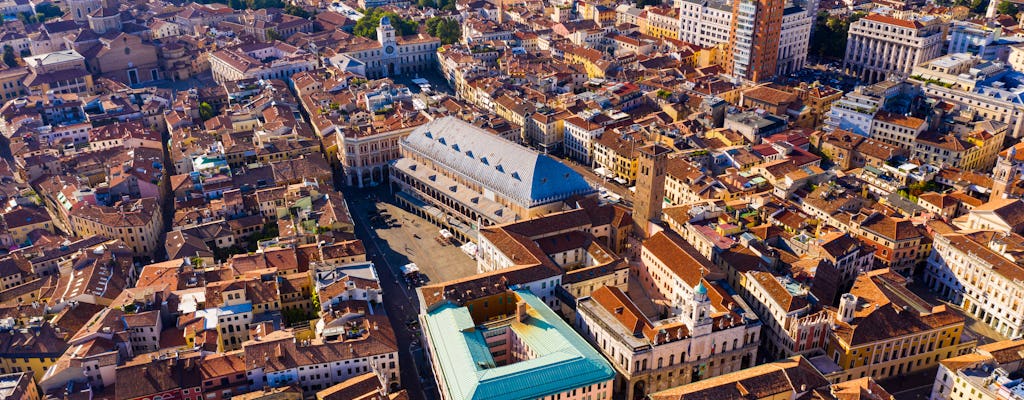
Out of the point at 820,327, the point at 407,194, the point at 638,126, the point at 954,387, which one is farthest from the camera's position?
the point at 638,126

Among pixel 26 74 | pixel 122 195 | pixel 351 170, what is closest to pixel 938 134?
pixel 351 170

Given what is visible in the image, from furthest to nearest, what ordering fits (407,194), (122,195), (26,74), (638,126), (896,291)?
(26,74) → (638,126) → (407,194) → (122,195) → (896,291)

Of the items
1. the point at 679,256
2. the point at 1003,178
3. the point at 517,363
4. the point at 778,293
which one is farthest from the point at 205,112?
the point at 1003,178

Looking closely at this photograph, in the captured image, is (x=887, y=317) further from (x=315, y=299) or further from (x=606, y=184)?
(x=315, y=299)

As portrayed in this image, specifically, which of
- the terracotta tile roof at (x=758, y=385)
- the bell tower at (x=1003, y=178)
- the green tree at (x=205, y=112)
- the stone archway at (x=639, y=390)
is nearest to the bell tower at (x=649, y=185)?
the stone archway at (x=639, y=390)

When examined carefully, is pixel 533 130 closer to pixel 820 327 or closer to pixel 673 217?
pixel 673 217

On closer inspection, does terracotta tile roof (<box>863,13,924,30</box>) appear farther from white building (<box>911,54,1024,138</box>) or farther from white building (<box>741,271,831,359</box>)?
white building (<box>741,271,831,359</box>)

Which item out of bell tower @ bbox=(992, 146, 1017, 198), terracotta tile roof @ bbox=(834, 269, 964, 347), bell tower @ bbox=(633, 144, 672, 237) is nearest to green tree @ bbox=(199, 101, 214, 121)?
bell tower @ bbox=(633, 144, 672, 237)
